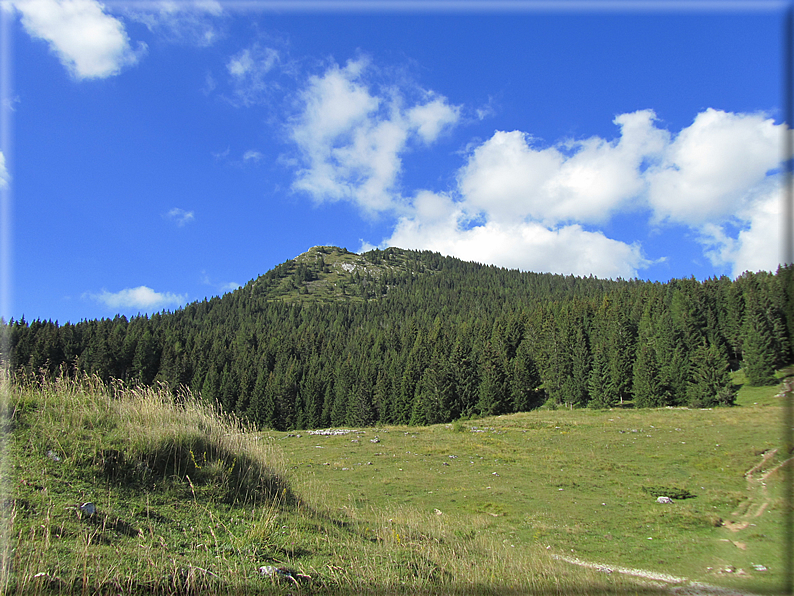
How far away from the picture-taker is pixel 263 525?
7.00m

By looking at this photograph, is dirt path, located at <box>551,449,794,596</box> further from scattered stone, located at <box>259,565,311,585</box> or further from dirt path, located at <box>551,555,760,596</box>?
scattered stone, located at <box>259,565,311,585</box>

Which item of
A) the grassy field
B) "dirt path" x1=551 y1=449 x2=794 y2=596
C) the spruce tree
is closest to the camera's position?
the grassy field

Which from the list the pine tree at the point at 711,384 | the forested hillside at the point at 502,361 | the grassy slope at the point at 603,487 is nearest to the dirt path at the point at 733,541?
the grassy slope at the point at 603,487

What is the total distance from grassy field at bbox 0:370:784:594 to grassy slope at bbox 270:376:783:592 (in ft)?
0.45

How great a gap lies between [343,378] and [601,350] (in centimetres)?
5904

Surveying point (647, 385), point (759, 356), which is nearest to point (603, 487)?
point (647, 385)

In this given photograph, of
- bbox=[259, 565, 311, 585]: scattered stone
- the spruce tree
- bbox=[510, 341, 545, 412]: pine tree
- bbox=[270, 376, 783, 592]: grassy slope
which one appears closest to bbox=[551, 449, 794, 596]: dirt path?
bbox=[270, 376, 783, 592]: grassy slope

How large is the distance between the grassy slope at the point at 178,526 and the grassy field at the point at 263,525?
0.03 metres

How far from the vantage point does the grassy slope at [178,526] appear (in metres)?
4.97

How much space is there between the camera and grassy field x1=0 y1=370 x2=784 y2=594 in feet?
17.1

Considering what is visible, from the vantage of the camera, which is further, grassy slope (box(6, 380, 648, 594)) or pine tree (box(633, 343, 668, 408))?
pine tree (box(633, 343, 668, 408))

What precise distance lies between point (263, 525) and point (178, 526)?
1.38 m

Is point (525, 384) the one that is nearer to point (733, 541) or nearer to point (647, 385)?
point (647, 385)

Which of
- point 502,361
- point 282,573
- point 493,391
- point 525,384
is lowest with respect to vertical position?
point 493,391
